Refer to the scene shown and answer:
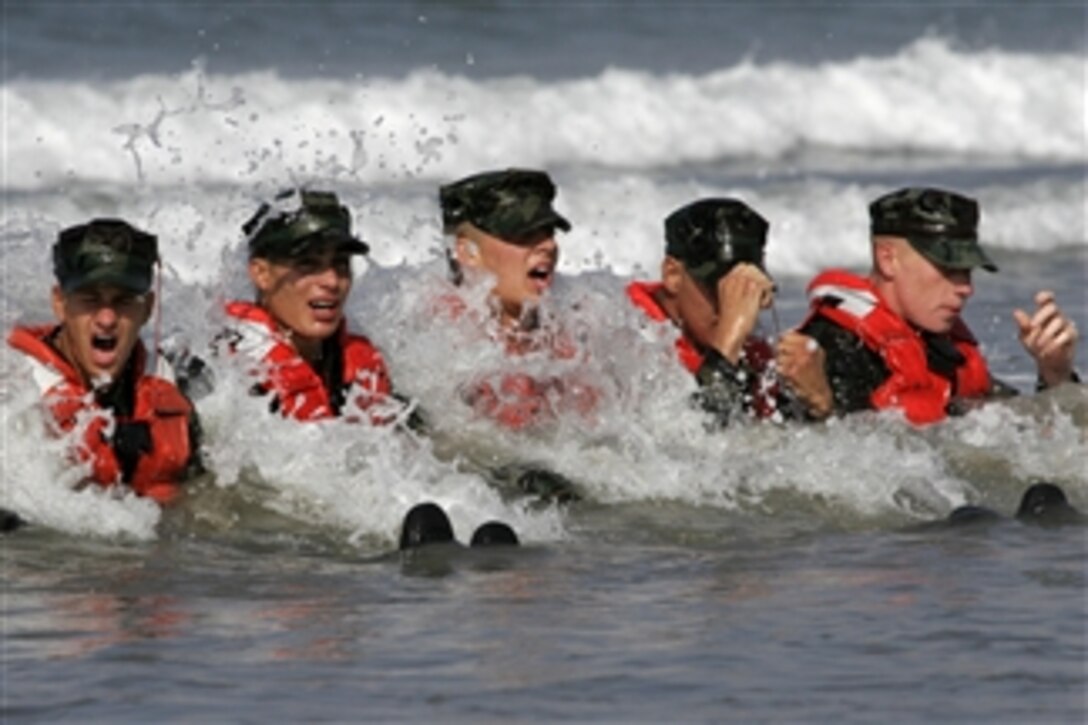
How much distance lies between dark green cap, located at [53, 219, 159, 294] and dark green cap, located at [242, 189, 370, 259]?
801 mm

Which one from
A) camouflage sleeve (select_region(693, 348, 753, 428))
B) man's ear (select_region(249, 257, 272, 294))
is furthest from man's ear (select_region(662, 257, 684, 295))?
man's ear (select_region(249, 257, 272, 294))

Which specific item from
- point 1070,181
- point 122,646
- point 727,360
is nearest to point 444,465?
point 727,360

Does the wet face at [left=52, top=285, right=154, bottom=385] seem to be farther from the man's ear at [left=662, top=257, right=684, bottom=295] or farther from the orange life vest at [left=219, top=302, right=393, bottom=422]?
the man's ear at [left=662, top=257, right=684, bottom=295]

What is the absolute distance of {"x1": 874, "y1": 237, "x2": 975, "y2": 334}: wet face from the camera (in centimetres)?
1214

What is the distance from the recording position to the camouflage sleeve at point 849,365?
1202cm

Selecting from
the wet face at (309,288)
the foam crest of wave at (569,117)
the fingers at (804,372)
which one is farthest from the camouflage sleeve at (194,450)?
the foam crest of wave at (569,117)

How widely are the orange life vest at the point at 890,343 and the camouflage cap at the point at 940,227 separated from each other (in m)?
0.26

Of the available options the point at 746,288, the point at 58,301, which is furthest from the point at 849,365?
the point at 58,301

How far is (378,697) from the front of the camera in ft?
25.8

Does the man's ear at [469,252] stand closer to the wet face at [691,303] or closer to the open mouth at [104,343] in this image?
the wet face at [691,303]

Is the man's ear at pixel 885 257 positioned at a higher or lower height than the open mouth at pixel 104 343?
higher

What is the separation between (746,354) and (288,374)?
76.9 inches

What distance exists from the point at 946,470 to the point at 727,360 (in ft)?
3.05

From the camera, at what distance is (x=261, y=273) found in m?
11.0
